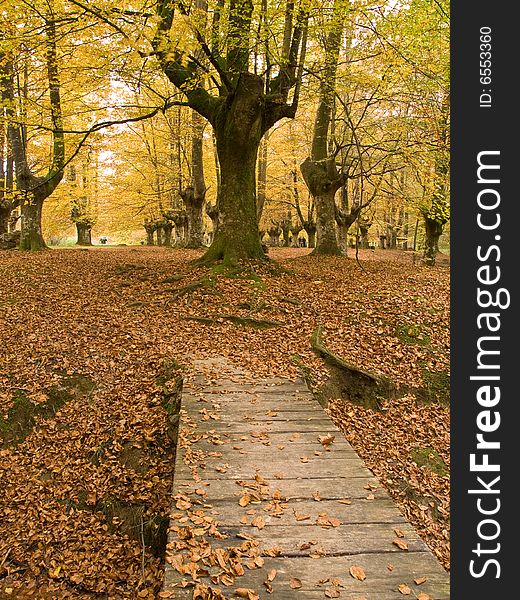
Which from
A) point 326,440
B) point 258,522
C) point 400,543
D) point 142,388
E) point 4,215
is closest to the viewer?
point 400,543

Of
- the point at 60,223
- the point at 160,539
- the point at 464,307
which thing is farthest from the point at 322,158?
the point at 60,223

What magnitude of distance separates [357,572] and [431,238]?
17358mm

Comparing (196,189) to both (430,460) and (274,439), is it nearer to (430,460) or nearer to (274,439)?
(430,460)

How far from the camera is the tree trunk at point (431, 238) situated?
17.8 meters

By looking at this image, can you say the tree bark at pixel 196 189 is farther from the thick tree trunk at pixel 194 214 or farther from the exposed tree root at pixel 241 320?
the exposed tree root at pixel 241 320

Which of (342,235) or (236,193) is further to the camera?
(342,235)

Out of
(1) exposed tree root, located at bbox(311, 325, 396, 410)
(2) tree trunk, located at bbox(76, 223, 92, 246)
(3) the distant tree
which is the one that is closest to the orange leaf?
(1) exposed tree root, located at bbox(311, 325, 396, 410)

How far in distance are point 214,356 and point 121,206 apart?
20.8 meters

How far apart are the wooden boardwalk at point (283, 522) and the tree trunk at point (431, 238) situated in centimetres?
1460

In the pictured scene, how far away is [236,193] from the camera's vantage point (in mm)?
11203

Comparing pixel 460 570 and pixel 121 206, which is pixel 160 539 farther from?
pixel 121 206

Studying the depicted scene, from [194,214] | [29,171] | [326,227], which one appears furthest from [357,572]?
[194,214]

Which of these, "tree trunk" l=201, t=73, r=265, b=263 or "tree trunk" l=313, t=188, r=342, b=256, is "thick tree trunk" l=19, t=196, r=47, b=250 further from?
"tree trunk" l=313, t=188, r=342, b=256

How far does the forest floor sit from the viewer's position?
4625mm
